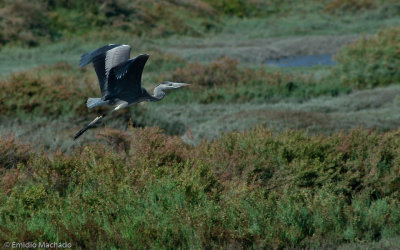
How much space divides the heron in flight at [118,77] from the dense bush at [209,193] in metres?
1.01

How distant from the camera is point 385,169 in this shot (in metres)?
8.20

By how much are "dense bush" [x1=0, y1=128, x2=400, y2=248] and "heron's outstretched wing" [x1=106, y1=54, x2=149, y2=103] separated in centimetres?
107

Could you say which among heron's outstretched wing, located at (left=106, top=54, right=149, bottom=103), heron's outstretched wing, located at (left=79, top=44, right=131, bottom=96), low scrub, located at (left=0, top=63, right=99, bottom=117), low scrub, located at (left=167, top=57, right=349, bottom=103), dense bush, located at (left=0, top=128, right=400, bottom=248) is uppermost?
heron's outstretched wing, located at (left=79, top=44, right=131, bottom=96)

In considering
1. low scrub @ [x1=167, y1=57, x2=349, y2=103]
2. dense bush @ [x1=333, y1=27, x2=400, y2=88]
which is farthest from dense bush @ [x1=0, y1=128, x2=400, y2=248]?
dense bush @ [x1=333, y1=27, x2=400, y2=88]

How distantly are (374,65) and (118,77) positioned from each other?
13821mm

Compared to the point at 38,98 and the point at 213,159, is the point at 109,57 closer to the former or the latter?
the point at 213,159

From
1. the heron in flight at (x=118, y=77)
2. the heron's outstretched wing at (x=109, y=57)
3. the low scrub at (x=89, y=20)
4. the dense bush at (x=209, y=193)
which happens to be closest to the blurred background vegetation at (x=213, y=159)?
the dense bush at (x=209, y=193)

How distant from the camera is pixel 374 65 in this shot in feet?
60.3

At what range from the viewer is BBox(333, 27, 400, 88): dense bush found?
18266 millimetres

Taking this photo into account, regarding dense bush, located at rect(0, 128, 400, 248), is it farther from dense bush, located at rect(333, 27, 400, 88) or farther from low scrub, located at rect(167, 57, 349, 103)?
dense bush, located at rect(333, 27, 400, 88)

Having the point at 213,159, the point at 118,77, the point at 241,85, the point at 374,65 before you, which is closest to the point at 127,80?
the point at 118,77

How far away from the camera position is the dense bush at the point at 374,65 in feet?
59.9

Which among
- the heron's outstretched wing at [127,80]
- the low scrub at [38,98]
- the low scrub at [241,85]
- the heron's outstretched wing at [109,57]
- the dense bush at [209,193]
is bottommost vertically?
the low scrub at [241,85]

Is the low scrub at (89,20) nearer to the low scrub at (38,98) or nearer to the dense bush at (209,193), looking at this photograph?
the low scrub at (38,98)
